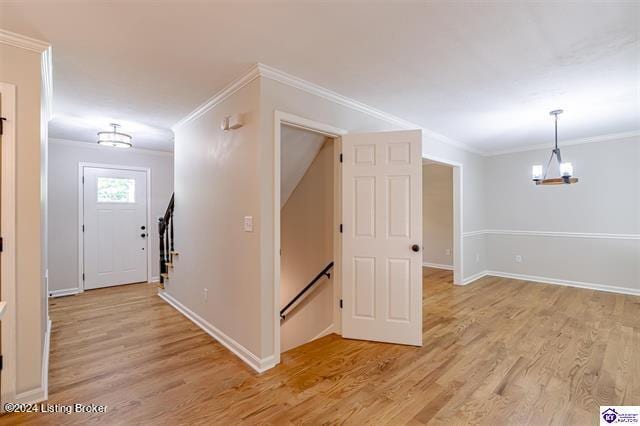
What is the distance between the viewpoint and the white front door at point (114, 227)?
504 centimetres

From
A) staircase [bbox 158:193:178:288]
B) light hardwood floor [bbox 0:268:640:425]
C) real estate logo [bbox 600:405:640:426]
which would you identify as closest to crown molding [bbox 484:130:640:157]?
light hardwood floor [bbox 0:268:640:425]

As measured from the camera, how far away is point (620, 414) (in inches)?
74.9

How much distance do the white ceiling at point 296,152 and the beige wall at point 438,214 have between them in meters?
4.29

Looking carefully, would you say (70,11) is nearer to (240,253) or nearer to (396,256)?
(240,253)

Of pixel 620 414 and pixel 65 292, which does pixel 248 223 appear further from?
pixel 65 292

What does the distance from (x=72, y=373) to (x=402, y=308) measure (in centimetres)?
295

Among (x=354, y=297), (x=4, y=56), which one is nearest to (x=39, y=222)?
(x=4, y=56)

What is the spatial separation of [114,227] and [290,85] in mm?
4586

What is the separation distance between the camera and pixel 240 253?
8.95ft

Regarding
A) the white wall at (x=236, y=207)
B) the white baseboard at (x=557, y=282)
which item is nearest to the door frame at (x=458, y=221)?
the white baseboard at (x=557, y=282)

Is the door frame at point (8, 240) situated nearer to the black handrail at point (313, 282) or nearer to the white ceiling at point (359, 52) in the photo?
the white ceiling at point (359, 52)

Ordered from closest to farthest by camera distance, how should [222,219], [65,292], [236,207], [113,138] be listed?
[236,207] < [222,219] < [113,138] < [65,292]

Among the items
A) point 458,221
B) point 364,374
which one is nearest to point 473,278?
point 458,221

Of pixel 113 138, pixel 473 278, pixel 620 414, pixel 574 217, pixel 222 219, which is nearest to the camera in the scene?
pixel 620 414
